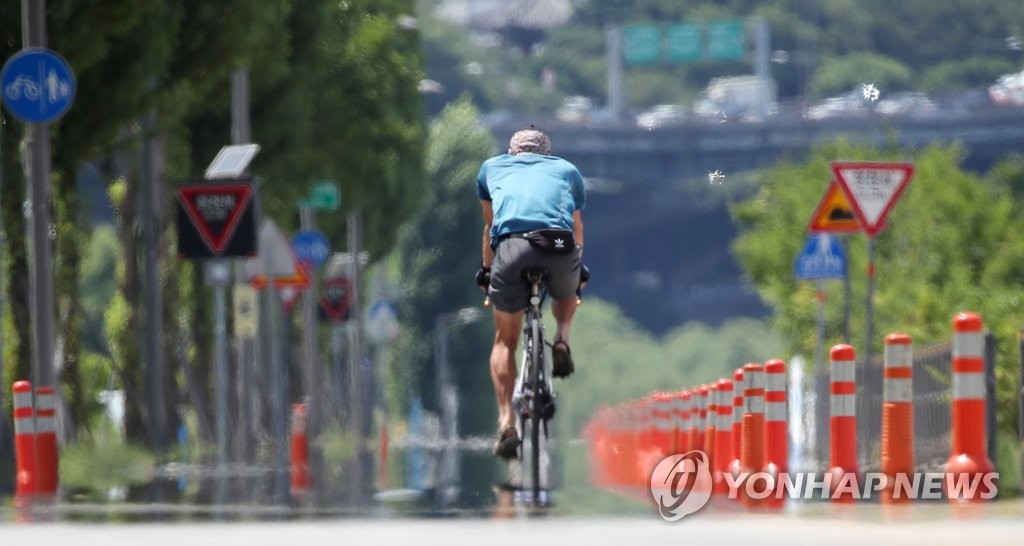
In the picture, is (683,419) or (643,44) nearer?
(683,419)

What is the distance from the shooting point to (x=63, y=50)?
28828mm

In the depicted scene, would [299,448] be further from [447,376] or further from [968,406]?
[447,376]

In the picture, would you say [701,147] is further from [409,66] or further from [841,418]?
[841,418]

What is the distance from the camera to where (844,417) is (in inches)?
617

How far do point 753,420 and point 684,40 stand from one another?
108475 mm

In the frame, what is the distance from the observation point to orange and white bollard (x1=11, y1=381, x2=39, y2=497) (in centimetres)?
2088

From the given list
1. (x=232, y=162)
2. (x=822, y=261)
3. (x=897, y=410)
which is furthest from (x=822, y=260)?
Answer: (x=897, y=410)

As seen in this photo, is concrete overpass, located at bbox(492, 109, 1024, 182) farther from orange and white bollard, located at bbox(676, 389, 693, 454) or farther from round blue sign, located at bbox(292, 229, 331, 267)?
orange and white bollard, located at bbox(676, 389, 693, 454)

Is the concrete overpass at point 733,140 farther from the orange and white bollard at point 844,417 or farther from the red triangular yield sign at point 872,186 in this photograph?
the orange and white bollard at point 844,417

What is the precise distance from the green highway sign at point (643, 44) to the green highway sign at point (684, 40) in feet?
4.29

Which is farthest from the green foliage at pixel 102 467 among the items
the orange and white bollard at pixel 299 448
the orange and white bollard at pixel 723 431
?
the orange and white bollard at pixel 723 431

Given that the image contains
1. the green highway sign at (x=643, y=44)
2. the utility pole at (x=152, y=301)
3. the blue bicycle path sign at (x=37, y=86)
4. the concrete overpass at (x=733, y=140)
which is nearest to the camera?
the blue bicycle path sign at (x=37, y=86)

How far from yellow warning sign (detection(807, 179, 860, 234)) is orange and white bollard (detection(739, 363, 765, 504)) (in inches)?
397

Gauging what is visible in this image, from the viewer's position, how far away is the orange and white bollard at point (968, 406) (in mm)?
13734
